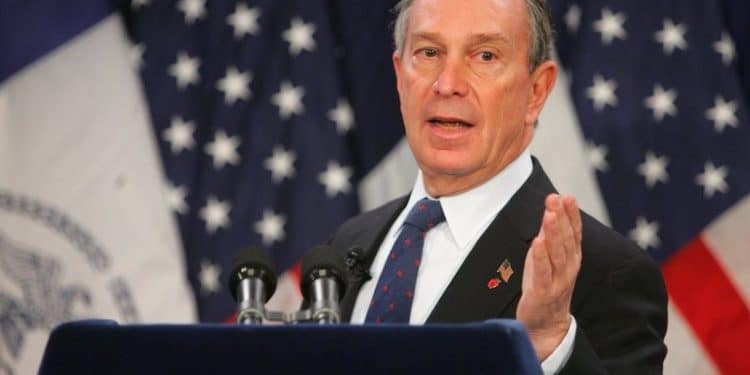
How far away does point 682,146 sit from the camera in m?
4.48

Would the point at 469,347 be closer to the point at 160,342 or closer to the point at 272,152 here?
the point at 160,342

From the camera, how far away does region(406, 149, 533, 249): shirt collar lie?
2768 millimetres

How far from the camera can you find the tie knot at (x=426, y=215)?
283cm

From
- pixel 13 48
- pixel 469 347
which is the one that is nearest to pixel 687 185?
pixel 13 48

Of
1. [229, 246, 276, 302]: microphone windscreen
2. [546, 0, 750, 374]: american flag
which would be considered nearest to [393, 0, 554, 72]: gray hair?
[229, 246, 276, 302]: microphone windscreen

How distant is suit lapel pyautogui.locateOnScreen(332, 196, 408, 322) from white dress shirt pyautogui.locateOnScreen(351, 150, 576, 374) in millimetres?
19

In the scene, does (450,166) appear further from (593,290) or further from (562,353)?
(562,353)

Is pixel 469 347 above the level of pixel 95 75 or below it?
below

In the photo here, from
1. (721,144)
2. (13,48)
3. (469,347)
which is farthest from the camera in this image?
(13,48)

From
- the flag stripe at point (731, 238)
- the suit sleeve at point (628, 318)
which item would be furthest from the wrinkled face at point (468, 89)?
the flag stripe at point (731, 238)

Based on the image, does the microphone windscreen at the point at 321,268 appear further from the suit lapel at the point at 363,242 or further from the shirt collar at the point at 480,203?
the shirt collar at the point at 480,203

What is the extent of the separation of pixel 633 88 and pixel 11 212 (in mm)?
2302

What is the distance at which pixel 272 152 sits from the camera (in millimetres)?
4691

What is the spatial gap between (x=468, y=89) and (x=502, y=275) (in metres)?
0.43
